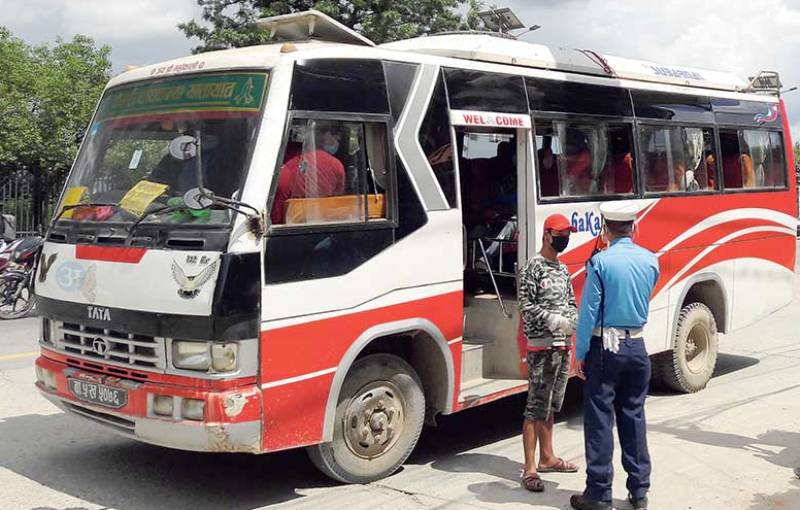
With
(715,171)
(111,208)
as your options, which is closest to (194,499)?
(111,208)

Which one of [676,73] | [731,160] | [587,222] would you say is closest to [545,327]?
[587,222]

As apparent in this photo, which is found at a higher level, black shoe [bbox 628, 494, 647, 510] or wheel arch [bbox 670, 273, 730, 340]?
wheel arch [bbox 670, 273, 730, 340]

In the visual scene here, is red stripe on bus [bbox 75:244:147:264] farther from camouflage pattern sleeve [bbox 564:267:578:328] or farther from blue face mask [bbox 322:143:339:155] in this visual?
camouflage pattern sleeve [bbox 564:267:578:328]

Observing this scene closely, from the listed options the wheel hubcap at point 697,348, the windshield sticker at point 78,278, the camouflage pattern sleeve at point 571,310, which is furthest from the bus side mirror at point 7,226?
the wheel hubcap at point 697,348

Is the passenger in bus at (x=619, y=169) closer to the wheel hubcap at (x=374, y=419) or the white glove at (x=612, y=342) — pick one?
the white glove at (x=612, y=342)

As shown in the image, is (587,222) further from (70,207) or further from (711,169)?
(70,207)

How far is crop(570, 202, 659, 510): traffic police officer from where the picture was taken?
519cm

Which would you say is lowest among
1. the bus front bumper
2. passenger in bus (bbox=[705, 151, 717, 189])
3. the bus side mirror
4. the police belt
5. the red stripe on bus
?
the bus front bumper

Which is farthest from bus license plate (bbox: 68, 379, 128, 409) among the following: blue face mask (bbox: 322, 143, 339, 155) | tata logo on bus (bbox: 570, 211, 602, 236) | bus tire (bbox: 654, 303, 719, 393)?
bus tire (bbox: 654, 303, 719, 393)

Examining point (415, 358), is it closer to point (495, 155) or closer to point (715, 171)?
point (495, 155)

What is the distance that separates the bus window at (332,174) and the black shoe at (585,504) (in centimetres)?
212

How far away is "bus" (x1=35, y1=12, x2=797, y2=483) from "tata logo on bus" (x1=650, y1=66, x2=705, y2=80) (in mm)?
1158

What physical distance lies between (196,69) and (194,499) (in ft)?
8.92

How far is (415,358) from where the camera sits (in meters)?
6.35
